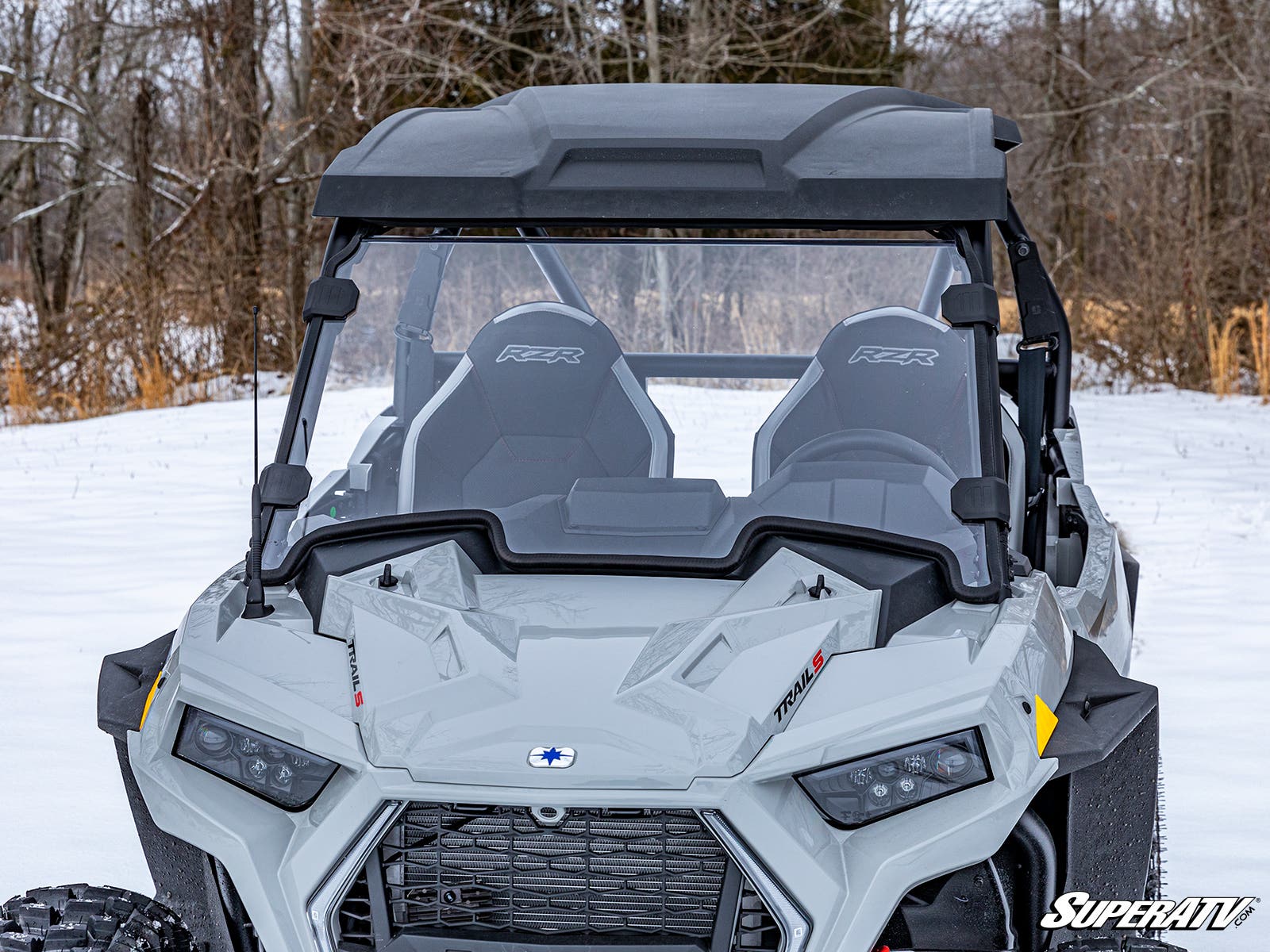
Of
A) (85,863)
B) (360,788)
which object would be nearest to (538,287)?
(360,788)

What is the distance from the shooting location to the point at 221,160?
51.0ft

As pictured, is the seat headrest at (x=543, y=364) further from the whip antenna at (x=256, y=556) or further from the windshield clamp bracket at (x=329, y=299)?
the whip antenna at (x=256, y=556)

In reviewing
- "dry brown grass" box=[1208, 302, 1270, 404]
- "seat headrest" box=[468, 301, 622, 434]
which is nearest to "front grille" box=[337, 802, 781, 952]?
A: "seat headrest" box=[468, 301, 622, 434]

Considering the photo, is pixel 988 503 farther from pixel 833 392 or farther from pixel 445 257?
pixel 445 257

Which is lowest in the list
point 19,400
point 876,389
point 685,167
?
point 19,400

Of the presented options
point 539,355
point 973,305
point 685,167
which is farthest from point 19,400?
point 973,305

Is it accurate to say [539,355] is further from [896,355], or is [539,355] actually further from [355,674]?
[355,674]

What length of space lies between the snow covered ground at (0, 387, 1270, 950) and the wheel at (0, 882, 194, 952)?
0.95 meters

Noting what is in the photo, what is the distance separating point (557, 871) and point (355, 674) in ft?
1.41

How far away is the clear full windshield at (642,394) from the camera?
2615 mm

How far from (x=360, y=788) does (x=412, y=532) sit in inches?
25.7

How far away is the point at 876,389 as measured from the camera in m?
2.90

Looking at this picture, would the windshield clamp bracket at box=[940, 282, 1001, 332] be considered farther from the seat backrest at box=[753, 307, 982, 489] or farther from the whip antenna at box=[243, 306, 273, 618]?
the whip antenna at box=[243, 306, 273, 618]

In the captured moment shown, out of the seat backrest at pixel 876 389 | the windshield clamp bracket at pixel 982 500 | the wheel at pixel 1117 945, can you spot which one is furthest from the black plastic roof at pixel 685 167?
the wheel at pixel 1117 945
